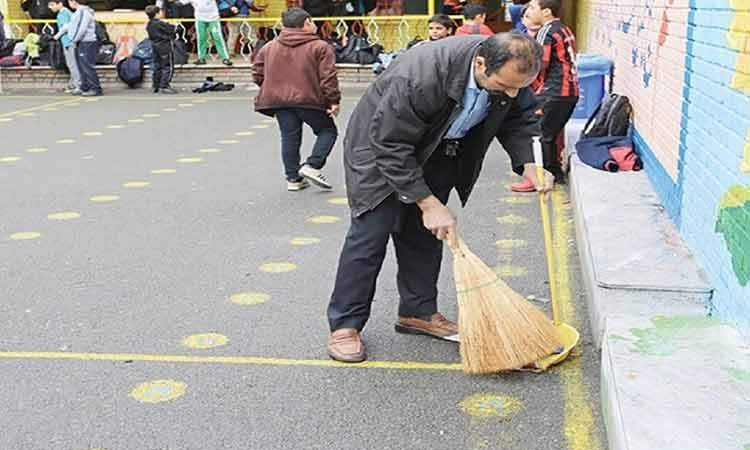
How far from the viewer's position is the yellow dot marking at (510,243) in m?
5.62

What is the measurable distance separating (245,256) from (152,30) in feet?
32.6

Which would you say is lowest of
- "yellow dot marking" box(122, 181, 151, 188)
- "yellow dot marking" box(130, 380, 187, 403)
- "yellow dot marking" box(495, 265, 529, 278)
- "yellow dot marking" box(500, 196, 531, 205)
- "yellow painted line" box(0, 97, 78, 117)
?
"yellow dot marking" box(500, 196, 531, 205)

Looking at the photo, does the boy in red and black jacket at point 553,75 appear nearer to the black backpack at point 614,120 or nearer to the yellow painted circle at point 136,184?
the black backpack at point 614,120

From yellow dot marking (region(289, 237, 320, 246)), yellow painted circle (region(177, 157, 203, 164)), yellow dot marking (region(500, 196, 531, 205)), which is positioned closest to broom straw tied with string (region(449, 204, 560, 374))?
yellow dot marking (region(289, 237, 320, 246))

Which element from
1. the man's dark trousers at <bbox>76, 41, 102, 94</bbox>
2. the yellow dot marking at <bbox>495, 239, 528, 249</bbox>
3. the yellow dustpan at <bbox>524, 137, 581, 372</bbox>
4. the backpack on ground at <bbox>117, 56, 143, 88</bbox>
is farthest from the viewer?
the backpack on ground at <bbox>117, 56, 143, 88</bbox>

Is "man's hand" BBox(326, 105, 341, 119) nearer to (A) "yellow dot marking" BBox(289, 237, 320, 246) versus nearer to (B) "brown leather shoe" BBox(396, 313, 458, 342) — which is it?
(A) "yellow dot marking" BBox(289, 237, 320, 246)

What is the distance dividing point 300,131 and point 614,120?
8.00 feet

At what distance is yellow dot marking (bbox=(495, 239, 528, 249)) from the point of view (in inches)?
221

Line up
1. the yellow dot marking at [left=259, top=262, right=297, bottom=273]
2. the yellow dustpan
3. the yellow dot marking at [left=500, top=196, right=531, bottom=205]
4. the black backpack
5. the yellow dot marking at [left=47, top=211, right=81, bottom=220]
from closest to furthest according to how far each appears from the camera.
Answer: the yellow dustpan, the yellow dot marking at [left=259, top=262, right=297, bottom=273], the yellow dot marking at [left=47, top=211, right=81, bottom=220], the yellow dot marking at [left=500, top=196, right=531, bottom=205], the black backpack

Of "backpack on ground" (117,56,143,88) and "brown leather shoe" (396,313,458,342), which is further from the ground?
"backpack on ground" (117,56,143,88)

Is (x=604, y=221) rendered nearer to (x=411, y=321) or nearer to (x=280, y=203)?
(x=411, y=321)

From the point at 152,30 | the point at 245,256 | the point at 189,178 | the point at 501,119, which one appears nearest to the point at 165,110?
the point at 152,30

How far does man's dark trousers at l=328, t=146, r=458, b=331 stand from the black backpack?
10.8 ft

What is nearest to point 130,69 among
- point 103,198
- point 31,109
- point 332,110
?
point 31,109
